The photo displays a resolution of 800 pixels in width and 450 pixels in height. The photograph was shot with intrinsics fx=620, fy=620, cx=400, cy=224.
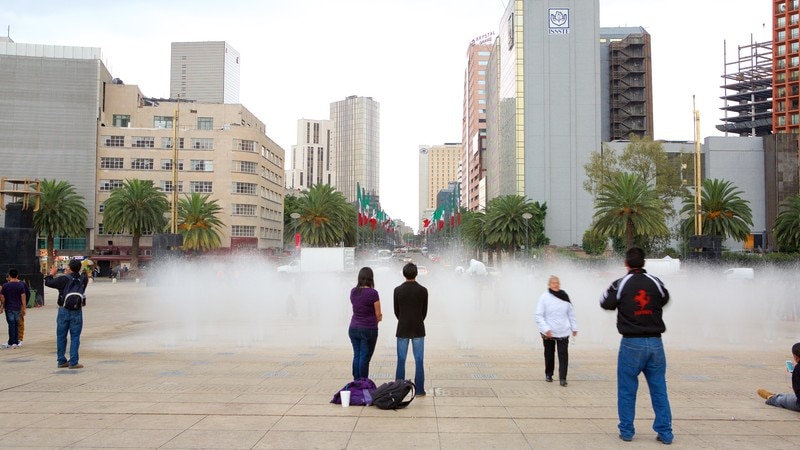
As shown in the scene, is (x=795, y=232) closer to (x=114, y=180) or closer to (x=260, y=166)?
(x=260, y=166)

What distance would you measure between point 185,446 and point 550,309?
6.13 m

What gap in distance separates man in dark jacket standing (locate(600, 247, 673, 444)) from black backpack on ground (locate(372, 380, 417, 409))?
271 centimetres

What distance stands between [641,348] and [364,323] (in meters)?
3.87

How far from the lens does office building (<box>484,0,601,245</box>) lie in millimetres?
95188

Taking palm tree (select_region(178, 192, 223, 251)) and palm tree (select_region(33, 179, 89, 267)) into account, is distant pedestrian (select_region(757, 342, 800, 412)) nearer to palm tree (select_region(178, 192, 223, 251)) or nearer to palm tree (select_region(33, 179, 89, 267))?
palm tree (select_region(178, 192, 223, 251))

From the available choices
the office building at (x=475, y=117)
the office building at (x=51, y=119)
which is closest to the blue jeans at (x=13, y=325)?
the office building at (x=51, y=119)

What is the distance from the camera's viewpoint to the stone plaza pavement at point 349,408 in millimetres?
6672

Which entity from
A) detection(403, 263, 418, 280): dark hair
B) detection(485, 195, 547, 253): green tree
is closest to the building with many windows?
detection(485, 195, 547, 253): green tree

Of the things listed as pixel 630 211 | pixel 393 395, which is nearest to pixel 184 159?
pixel 630 211

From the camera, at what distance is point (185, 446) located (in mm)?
6332

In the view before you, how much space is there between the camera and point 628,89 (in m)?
123

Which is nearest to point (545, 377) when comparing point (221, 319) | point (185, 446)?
point (185, 446)

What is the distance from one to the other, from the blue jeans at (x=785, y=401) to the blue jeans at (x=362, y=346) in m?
5.43

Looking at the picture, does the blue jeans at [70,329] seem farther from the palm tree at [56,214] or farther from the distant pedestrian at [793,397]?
the palm tree at [56,214]
